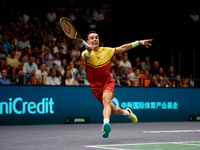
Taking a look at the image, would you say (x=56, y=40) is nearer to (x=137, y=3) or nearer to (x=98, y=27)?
(x=98, y=27)

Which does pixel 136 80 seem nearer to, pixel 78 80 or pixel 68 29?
pixel 78 80

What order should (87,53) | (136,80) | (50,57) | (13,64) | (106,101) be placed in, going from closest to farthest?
(87,53)
(106,101)
(13,64)
(136,80)
(50,57)

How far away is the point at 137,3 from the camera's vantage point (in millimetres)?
22406

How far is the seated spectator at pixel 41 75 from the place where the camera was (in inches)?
580

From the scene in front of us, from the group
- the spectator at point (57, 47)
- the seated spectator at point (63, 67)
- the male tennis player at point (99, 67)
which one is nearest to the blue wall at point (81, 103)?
the seated spectator at point (63, 67)

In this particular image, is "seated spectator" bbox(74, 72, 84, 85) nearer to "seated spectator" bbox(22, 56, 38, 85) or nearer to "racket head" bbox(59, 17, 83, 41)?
"seated spectator" bbox(22, 56, 38, 85)

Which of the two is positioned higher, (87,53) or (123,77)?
(87,53)

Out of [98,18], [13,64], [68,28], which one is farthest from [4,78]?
[98,18]

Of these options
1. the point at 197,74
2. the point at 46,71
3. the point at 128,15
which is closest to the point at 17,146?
the point at 46,71

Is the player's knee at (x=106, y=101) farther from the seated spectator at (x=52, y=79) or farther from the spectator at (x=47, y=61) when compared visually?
the spectator at (x=47, y=61)

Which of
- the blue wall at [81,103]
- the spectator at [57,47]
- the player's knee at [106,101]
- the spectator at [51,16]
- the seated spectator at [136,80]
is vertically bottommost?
the blue wall at [81,103]

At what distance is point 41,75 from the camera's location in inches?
579

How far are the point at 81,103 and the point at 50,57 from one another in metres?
2.97

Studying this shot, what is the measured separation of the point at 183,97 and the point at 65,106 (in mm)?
5409
